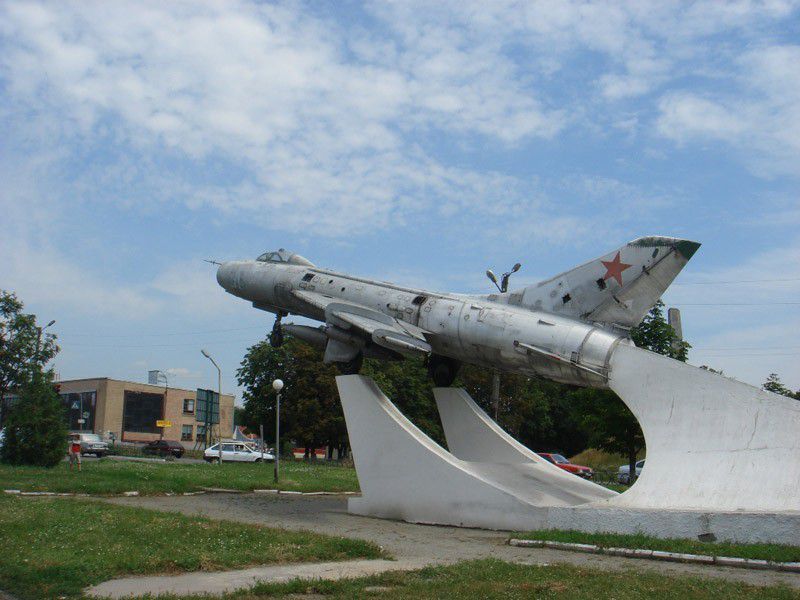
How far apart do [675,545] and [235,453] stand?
37.0 meters

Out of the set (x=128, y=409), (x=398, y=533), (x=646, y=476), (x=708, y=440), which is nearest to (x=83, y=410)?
(x=128, y=409)

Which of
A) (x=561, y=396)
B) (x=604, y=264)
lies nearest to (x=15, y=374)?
(x=604, y=264)

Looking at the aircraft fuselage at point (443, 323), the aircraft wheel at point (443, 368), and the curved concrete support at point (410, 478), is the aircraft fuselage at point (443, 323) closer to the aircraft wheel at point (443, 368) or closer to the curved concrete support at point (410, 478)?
the aircraft wheel at point (443, 368)

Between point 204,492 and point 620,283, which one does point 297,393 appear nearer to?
point 204,492

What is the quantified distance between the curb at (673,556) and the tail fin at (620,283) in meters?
5.36

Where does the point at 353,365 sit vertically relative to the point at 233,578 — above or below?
above

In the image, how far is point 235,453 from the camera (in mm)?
45000

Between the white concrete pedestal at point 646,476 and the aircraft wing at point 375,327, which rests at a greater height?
the aircraft wing at point 375,327

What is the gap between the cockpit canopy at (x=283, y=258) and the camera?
69.3 ft

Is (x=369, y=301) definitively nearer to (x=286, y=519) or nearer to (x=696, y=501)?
(x=286, y=519)

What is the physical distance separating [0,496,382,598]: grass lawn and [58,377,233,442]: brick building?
67047 mm

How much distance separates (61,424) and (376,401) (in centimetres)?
1479

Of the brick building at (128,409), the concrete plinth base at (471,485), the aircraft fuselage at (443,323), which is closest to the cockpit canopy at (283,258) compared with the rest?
the aircraft fuselage at (443,323)

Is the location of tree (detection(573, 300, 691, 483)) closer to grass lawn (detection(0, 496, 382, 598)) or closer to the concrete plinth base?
the concrete plinth base
